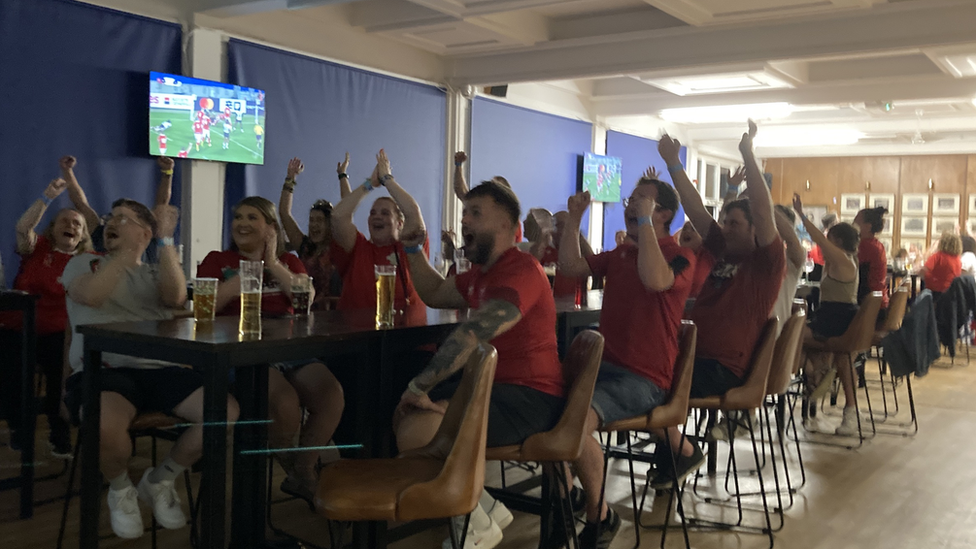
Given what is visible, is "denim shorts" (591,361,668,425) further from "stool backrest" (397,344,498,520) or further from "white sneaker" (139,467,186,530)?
"white sneaker" (139,467,186,530)

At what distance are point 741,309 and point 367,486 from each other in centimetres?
195

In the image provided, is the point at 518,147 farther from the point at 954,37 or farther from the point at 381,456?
the point at 381,456

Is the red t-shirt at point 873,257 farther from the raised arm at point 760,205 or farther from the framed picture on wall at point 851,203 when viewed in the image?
the framed picture on wall at point 851,203

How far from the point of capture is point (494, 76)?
7758 millimetres

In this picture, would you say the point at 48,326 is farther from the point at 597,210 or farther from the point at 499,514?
the point at 597,210

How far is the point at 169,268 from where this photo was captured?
277 centimetres

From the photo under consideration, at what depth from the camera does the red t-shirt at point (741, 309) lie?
330cm

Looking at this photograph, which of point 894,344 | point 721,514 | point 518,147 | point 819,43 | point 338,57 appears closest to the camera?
point 721,514

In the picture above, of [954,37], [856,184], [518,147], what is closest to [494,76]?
[518,147]

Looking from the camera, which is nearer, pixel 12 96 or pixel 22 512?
pixel 22 512

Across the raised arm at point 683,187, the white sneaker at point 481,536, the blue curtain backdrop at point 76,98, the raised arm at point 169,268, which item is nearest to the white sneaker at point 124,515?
the raised arm at point 169,268

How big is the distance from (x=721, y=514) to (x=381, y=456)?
1.68 m

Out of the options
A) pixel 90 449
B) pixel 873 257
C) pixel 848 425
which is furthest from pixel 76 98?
pixel 873 257

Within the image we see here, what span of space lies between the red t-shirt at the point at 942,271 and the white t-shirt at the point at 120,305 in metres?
7.35
